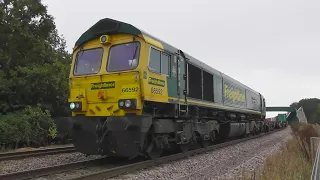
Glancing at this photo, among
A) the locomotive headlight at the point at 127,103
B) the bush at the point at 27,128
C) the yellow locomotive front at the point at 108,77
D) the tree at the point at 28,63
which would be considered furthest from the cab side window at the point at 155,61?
the tree at the point at 28,63

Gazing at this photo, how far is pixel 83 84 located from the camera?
8.98 meters

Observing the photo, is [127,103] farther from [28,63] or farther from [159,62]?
[28,63]

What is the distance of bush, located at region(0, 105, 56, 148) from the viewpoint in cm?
1373

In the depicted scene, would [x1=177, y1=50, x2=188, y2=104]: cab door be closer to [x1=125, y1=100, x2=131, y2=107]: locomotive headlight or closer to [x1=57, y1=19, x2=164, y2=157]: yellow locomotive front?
[x1=57, y1=19, x2=164, y2=157]: yellow locomotive front

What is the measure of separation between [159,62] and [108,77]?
1.49 metres

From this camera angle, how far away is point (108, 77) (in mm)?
8570

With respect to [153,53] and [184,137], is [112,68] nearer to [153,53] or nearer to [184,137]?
[153,53]

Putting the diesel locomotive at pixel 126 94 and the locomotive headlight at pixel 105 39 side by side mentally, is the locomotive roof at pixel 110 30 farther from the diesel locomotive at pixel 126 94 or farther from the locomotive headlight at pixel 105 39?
the locomotive headlight at pixel 105 39

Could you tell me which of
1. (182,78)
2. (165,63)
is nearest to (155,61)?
(165,63)

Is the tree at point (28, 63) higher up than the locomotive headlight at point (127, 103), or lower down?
higher up

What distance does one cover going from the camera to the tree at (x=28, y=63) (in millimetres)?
16953

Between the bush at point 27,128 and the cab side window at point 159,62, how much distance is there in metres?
8.09

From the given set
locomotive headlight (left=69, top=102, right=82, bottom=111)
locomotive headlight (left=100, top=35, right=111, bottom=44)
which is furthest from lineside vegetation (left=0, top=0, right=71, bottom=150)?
locomotive headlight (left=100, top=35, right=111, bottom=44)

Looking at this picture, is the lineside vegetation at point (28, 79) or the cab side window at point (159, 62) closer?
the cab side window at point (159, 62)
